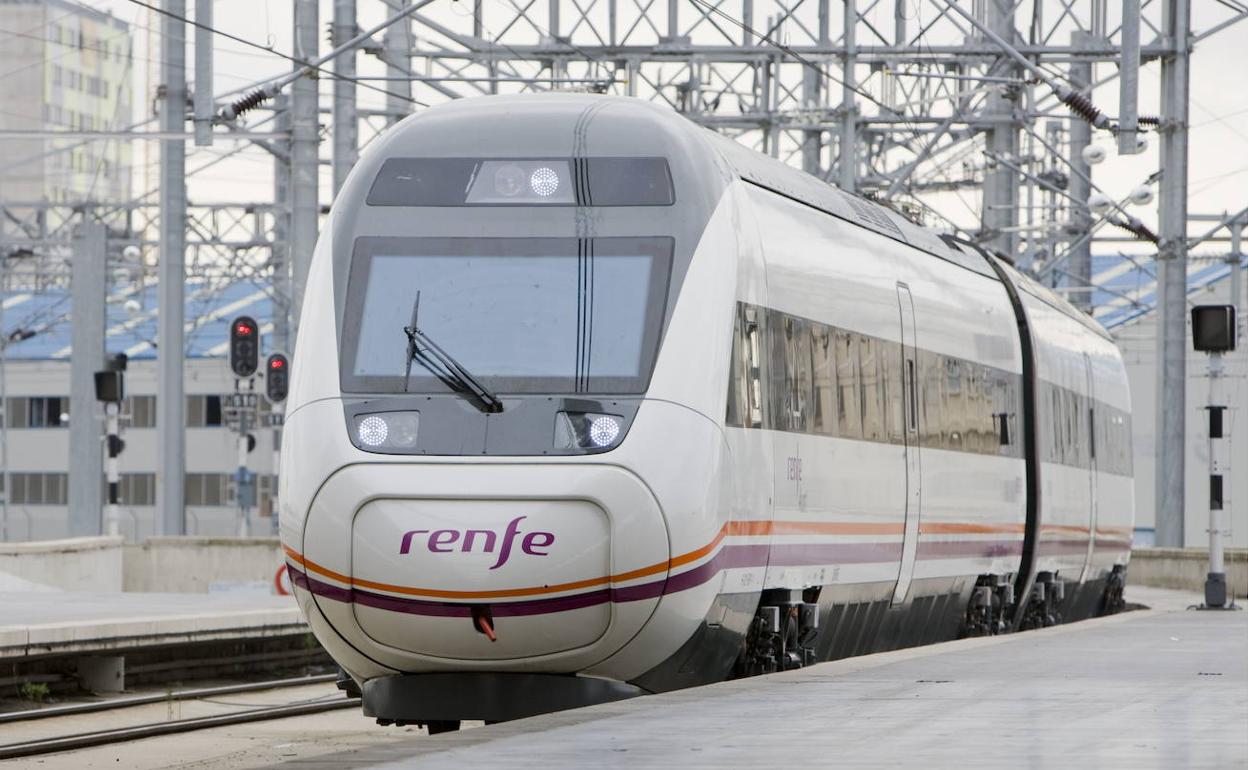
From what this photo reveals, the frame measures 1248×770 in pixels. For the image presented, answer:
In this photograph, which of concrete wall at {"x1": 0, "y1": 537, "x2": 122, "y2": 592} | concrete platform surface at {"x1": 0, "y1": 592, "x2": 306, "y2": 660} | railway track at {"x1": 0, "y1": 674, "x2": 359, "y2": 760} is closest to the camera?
railway track at {"x1": 0, "y1": 674, "x2": 359, "y2": 760}

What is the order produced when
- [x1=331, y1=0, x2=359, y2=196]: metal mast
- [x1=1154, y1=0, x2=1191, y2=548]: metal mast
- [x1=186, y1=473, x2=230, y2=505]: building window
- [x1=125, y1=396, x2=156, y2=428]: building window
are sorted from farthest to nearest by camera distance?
[x1=125, y1=396, x2=156, y2=428]: building window → [x1=186, y1=473, x2=230, y2=505]: building window → [x1=1154, y1=0, x2=1191, y2=548]: metal mast → [x1=331, y1=0, x2=359, y2=196]: metal mast

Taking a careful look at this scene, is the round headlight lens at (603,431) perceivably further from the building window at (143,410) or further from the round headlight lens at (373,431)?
the building window at (143,410)

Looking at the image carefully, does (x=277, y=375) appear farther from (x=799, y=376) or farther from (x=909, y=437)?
(x=799, y=376)

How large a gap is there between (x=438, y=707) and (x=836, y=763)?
13.3 ft

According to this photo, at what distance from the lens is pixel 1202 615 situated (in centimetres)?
2153

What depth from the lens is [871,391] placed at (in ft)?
49.6

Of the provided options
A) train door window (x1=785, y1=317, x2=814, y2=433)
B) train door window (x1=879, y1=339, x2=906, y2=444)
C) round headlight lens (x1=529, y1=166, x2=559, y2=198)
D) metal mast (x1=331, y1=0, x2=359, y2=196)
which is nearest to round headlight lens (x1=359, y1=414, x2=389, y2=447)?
round headlight lens (x1=529, y1=166, x2=559, y2=198)

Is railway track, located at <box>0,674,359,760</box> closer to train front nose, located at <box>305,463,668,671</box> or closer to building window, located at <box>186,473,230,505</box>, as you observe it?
train front nose, located at <box>305,463,668,671</box>

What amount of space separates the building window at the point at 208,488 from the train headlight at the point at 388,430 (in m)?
71.1

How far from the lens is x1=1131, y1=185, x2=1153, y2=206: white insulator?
Answer: 108 feet

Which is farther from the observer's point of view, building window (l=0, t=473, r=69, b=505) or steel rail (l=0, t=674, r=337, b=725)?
building window (l=0, t=473, r=69, b=505)

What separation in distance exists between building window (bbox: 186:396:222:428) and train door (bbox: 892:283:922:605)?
68.4 m

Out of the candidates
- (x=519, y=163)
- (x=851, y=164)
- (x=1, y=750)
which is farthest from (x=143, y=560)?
(x=519, y=163)

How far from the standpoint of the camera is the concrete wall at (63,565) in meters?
28.8
